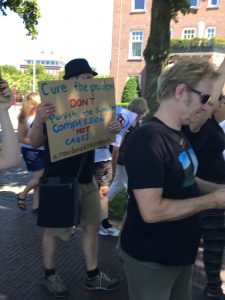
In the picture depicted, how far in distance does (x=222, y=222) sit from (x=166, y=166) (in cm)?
176

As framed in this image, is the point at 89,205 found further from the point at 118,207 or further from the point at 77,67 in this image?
the point at 118,207

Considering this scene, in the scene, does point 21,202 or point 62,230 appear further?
point 21,202

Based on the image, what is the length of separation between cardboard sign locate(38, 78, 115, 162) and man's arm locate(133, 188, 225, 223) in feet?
4.62

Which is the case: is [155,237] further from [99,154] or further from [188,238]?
[99,154]

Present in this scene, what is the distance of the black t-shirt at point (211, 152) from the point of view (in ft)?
10.2

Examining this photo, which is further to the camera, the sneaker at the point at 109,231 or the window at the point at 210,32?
the window at the point at 210,32

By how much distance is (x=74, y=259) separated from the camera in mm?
4391

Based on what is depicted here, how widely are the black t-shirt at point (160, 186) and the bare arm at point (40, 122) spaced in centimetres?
126

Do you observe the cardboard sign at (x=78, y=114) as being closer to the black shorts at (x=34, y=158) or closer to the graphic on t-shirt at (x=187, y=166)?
the graphic on t-shirt at (x=187, y=166)

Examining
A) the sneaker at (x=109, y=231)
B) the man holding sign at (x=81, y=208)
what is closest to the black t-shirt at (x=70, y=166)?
the man holding sign at (x=81, y=208)

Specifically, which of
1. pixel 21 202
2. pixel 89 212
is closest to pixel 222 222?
pixel 89 212

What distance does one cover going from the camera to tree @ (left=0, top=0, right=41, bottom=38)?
473 inches

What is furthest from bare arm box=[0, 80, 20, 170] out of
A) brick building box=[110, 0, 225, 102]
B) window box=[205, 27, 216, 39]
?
window box=[205, 27, 216, 39]

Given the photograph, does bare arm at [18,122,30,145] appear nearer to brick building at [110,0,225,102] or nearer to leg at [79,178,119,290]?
leg at [79,178,119,290]
